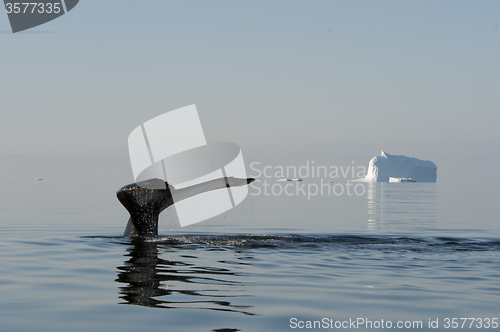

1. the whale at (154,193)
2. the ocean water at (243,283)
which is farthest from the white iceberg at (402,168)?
the whale at (154,193)

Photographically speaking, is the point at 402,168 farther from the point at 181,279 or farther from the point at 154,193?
the point at 181,279

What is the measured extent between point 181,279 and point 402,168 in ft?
336

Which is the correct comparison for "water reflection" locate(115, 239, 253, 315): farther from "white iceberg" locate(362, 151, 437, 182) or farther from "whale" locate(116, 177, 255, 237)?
"white iceberg" locate(362, 151, 437, 182)

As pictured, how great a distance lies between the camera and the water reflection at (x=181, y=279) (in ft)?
23.7

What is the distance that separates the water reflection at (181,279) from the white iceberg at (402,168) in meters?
96.1

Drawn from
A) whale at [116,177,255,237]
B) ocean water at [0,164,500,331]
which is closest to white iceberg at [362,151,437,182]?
ocean water at [0,164,500,331]

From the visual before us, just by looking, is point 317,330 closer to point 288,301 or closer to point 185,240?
point 288,301

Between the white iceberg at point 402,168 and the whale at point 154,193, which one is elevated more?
the white iceberg at point 402,168

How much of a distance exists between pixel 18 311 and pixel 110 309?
3.54 ft

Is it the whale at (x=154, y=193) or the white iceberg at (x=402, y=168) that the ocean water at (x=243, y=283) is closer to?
the whale at (x=154, y=193)

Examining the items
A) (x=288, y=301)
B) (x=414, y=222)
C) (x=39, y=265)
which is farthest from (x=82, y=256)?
(x=414, y=222)

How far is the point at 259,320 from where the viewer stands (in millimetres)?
6434

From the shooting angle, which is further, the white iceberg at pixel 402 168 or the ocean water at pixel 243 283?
the white iceberg at pixel 402 168

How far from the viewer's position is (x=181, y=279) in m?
8.80
